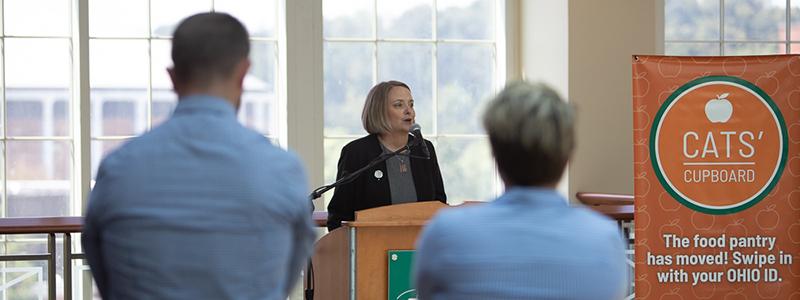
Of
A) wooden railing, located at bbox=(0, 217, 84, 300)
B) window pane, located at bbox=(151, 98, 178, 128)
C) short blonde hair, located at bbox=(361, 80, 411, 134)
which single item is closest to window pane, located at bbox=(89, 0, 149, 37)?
window pane, located at bbox=(151, 98, 178, 128)

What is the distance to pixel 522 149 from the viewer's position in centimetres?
166

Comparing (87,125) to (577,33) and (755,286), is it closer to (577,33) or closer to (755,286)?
(577,33)

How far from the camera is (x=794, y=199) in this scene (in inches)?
181

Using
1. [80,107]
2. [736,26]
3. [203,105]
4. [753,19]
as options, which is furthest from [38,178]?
[203,105]

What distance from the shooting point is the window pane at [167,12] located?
6512 millimetres

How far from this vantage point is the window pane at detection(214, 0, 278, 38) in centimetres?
665

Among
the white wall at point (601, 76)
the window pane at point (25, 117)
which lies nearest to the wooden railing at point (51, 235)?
the window pane at point (25, 117)

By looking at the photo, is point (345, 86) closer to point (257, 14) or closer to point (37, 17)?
point (257, 14)

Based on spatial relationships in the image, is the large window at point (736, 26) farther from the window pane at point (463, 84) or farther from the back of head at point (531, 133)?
the back of head at point (531, 133)

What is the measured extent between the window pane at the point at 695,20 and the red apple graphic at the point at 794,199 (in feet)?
7.97

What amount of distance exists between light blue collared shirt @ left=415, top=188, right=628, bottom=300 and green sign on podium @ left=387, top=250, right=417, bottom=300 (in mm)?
2140

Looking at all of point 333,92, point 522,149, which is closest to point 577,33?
point 333,92

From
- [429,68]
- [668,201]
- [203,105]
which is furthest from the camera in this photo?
[429,68]

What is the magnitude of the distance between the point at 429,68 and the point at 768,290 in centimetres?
281
